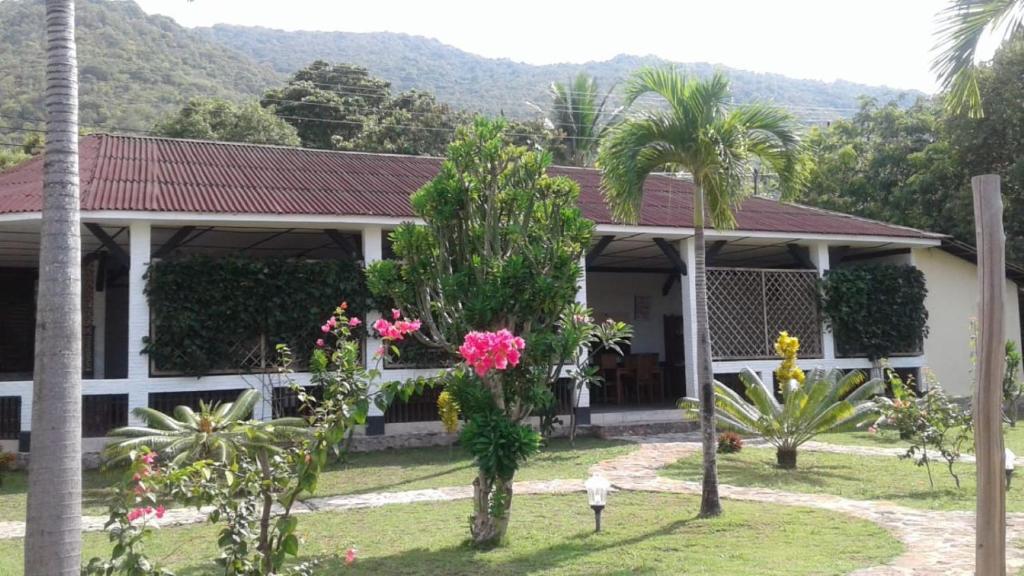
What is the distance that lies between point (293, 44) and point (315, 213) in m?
82.1

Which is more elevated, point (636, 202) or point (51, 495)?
point (636, 202)

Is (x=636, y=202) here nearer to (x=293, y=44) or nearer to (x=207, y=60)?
(x=207, y=60)

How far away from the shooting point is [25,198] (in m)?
12.0

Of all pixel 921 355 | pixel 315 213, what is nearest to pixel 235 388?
pixel 315 213

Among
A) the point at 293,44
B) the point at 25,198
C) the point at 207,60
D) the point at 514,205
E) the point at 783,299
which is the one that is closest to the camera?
the point at 514,205

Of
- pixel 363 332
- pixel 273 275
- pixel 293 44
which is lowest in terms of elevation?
pixel 363 332

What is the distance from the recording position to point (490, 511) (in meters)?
7.06

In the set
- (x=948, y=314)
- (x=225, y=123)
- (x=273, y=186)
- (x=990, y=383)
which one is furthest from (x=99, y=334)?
(x=225, y=123)

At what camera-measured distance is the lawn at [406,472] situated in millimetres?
10188

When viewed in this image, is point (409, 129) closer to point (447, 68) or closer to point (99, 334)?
point (99, 334)

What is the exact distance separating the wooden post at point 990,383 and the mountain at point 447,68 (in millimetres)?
66573

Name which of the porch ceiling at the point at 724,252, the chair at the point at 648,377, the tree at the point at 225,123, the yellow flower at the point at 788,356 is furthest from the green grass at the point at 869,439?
the tree at the point at 225,123

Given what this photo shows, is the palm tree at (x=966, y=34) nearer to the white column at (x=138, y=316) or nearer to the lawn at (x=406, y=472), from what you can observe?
the lawn at (x=406, y=472)

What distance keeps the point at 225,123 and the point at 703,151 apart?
2611 cm
